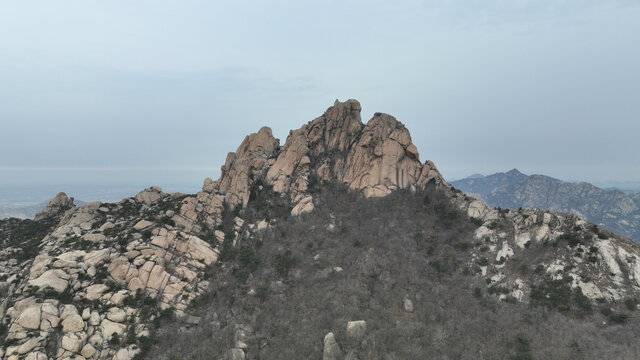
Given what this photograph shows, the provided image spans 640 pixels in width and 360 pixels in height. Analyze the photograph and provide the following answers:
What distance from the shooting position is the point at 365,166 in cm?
9294

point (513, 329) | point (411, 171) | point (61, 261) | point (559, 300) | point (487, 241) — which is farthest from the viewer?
point (411, 171)

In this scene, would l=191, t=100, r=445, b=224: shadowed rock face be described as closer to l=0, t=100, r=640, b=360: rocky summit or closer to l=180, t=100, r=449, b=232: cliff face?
l=180, t=100, r=449, b=232: cliff face

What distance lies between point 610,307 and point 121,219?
104 metres

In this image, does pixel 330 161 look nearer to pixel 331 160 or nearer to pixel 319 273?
pixel 331 160


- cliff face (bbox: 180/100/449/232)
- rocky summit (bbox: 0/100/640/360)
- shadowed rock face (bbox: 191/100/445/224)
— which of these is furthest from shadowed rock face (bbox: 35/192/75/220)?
shadowed rock face (bbox: 191/100/445/224)

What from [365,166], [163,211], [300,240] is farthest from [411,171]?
[163,211]

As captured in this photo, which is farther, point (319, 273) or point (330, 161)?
point (330, 161)

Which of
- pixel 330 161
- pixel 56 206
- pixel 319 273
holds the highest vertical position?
pixel 330 161

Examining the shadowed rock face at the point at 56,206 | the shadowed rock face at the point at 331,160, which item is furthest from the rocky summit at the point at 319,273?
the shadowed rock face at the point at 56,206

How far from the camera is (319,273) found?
2547 inches

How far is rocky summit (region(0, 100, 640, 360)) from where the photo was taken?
147ft

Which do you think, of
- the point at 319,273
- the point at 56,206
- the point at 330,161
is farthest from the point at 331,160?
A: the point at 56,206

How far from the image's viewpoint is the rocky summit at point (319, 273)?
44.7 metres

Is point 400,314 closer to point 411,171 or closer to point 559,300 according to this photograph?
point 559,300
